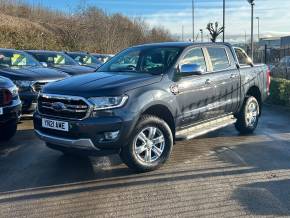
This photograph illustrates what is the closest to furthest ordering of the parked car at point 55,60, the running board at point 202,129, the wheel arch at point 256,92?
the running board at point 202,129
the wheel arch at point 256,92
the parked car at point 55,60

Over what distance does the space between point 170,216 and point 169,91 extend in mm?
2164

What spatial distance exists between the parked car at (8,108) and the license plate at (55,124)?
1.40 meters

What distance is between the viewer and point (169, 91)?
20.0ft

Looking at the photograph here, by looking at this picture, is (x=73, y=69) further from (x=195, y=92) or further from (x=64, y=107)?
(x=64, y=107)

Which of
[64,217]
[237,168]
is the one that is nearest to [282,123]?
[237,168]

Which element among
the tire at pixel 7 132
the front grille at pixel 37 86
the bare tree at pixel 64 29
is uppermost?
the bare tree at pixel 64 29

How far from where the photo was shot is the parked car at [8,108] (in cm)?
695

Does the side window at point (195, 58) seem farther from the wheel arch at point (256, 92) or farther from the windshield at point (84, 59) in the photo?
the windshield at point (84, 59)

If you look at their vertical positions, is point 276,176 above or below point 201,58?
below

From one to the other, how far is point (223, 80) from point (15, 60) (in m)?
5.51

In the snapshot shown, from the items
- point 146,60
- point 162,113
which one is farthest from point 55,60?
point 162,113

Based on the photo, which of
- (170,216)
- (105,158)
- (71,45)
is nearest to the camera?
(170,216)

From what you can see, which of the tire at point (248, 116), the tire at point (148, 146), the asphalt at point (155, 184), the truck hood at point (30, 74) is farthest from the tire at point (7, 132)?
the tire at point (248, 116)

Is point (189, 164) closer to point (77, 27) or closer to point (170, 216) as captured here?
point (170, 216)
